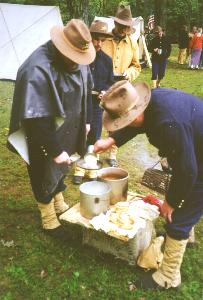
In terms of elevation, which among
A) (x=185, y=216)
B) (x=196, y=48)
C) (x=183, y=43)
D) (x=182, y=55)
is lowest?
(x=182, y=55)

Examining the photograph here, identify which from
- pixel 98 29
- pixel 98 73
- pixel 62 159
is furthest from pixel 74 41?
pixel 98 73

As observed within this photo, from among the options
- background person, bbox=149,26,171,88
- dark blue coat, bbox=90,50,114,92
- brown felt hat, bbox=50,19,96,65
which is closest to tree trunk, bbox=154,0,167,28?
background person, bbox=149,26,171,88

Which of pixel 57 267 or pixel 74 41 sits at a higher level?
pixel 74 41

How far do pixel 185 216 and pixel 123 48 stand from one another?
11.3 ft

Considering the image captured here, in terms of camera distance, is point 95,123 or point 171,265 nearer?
point 171,265

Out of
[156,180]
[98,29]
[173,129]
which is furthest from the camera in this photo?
[156,180]

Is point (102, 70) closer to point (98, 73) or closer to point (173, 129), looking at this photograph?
point (98, 73)

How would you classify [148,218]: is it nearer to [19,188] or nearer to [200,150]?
[200,150]

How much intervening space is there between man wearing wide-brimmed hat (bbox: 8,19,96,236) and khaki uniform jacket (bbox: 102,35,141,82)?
6.09 ft

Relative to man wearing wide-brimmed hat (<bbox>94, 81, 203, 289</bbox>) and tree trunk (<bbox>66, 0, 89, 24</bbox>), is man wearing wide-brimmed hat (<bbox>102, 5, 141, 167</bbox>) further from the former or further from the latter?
tree trunk (<bbox>66, 0, 89, 24</bbox>)

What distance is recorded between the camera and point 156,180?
6148 millimetres

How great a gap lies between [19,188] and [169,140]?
336 cm

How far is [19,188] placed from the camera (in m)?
5.96

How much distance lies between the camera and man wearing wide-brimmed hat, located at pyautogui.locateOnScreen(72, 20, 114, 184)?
550 cm
